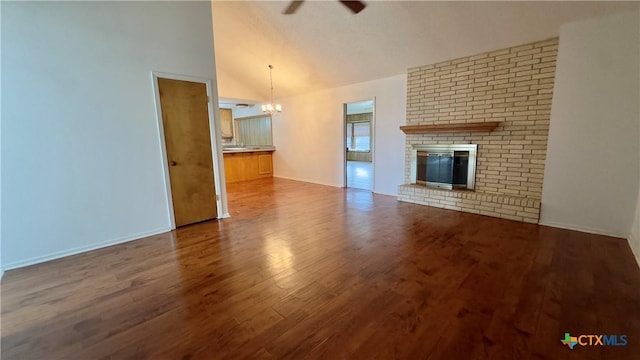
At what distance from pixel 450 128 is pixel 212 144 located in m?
3.71

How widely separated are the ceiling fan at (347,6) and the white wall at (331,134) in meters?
1.99

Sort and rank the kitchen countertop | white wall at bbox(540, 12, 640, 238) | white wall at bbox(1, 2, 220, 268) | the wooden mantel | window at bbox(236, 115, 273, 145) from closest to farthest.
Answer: white wall at bbox(1, 2, 220, 268), white wall at bbox(540, 12, 640, 238), the wooden mantel, the kitchen countertop, window at bbox(236, 115, 273, 145)

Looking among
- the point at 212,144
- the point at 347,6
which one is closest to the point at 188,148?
the point at 212,144

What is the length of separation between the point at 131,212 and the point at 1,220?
103 centimetres

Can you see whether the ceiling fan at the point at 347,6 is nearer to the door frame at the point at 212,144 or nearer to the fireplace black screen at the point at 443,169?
the door frame at the point at 212,144

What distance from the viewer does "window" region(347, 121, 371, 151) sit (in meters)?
11.0

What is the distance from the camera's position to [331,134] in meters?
6.54

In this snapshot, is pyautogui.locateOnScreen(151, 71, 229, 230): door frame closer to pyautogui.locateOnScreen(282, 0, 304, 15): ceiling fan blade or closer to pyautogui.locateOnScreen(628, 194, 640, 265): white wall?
pyautogui.locateOnScreen(282, 0, 304, 15): ceiling fan blade

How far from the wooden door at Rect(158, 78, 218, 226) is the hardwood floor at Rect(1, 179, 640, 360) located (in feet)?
1.64

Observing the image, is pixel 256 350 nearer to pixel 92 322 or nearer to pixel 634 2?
pixel 92 322

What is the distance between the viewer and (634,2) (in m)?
2.70

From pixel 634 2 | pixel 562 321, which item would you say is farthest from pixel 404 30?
pixel 562 321

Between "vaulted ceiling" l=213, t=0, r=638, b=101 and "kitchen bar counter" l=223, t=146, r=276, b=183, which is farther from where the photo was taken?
"kitchen bar counter" l=223, t=146, r=276, b=183
